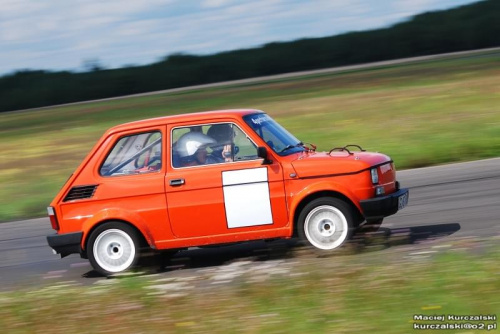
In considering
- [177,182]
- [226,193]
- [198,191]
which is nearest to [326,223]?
[226,193]

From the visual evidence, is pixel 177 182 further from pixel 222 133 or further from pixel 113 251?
pixel 113 251

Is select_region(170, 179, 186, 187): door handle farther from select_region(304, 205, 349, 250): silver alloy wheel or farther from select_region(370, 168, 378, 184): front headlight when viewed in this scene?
select_region(370, 168, 378, 184): front headlight

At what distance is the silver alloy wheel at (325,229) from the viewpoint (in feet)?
28.5

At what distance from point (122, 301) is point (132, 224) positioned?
2101 mm

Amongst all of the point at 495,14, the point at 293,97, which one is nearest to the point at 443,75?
the point at 293,97

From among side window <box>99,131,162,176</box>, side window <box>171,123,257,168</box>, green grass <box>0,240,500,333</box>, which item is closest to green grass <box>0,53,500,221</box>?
side window <box>99,131,162,176</box>

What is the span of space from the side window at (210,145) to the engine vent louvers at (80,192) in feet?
3.08

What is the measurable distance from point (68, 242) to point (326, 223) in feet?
9.07

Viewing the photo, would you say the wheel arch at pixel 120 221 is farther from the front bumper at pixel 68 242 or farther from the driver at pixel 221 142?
the driver at pixel 221 142

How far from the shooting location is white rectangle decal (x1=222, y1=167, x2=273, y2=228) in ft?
28.7

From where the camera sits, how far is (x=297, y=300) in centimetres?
635

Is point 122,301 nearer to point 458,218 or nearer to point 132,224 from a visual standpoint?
point 132,224

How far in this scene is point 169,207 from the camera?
891cm

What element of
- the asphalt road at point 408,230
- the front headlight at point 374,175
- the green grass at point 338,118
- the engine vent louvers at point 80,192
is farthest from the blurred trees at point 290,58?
the engine vent louvers at point 80,192
